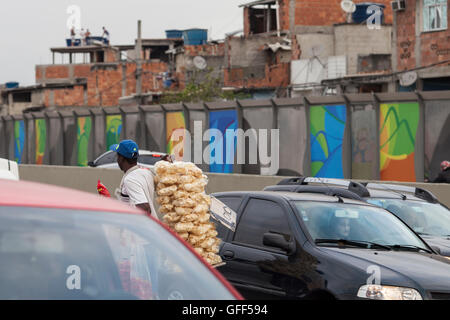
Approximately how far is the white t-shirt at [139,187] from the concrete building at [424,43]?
3241cm

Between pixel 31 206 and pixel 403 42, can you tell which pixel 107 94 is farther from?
pixel 31 206

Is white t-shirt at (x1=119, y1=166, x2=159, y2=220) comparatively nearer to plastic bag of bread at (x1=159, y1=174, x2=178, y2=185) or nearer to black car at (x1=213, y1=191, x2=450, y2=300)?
plastic bag of bread at (x1=159, y1=174, x2=178, y2=185)

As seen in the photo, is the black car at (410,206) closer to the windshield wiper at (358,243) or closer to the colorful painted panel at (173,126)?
the windshield wiper at (358,243)

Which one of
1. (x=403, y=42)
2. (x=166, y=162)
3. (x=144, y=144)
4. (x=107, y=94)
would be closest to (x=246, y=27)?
(x=107, y=94)

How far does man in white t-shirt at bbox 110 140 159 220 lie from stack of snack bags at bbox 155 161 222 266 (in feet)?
0.40

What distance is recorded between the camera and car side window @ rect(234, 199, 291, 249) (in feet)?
31.9

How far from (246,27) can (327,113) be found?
5441 cm

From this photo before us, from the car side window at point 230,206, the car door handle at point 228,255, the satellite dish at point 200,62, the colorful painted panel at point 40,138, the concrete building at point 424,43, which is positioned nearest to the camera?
the car door handle at point 228,255

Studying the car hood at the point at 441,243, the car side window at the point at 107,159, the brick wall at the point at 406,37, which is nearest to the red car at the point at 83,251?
the car hood at the point at 441,243

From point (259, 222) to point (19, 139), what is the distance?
A: 32.1 metres

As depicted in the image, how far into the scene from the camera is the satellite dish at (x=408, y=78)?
1657 inches

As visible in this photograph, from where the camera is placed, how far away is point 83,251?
4.11 metres

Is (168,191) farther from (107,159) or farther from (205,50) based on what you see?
(205,50)
